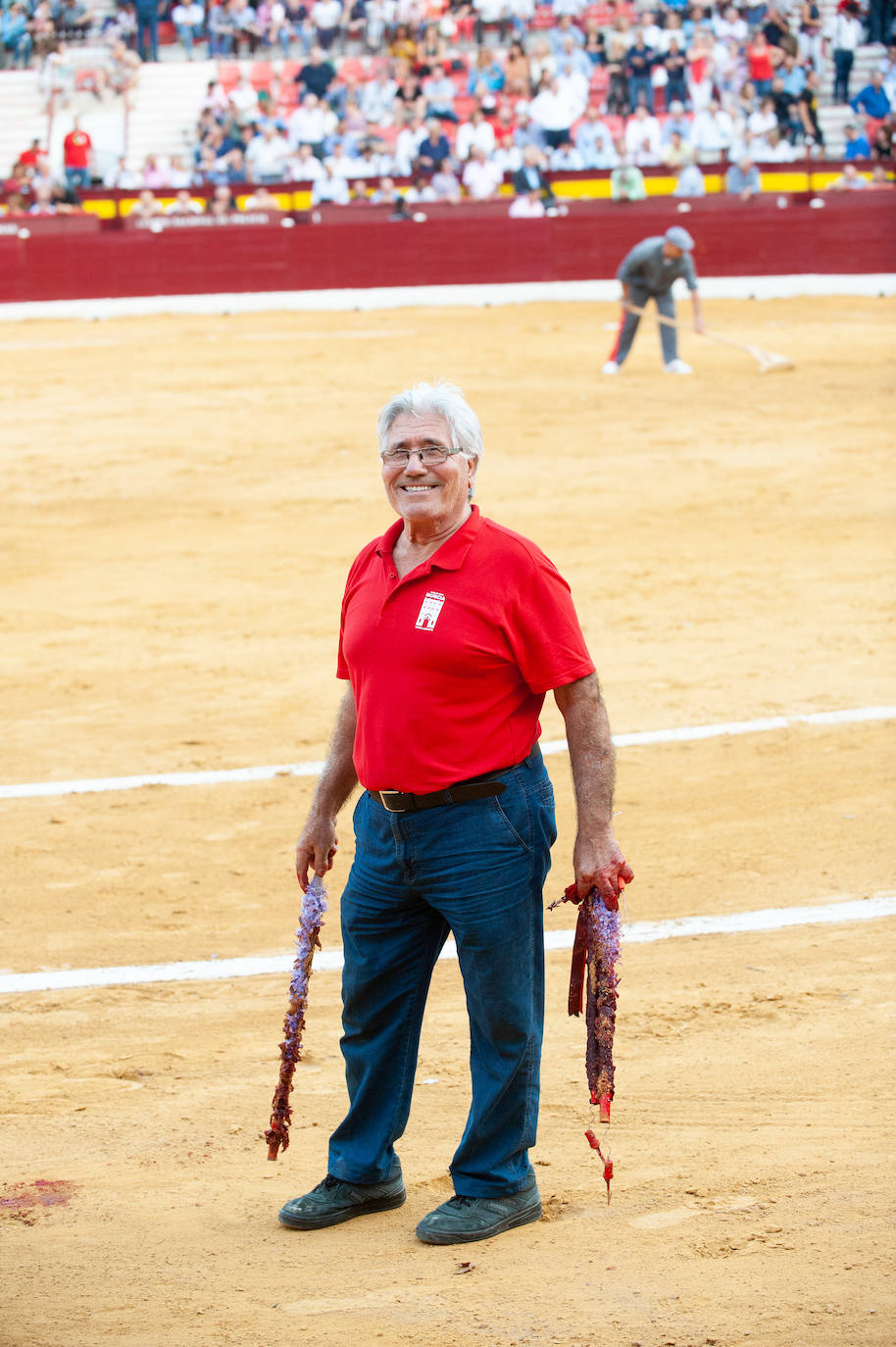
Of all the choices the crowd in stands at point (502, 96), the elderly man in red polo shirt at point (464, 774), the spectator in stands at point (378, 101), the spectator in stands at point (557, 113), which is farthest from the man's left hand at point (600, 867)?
the spectator in stands at point (378, 101)

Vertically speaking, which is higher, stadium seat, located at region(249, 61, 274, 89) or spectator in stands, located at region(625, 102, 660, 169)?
stadium seat, located at region(249, 61, 274, 89)

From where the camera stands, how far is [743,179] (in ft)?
93.0

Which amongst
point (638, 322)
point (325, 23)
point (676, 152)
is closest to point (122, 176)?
point (325, 23)

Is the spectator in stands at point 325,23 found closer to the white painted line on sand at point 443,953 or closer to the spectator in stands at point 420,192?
the spectator in stands at point 420,192

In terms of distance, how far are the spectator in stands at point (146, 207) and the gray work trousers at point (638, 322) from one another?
11.2m

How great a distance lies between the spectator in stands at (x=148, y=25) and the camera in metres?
34.1

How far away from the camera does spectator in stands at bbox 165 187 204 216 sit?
28.4 meters

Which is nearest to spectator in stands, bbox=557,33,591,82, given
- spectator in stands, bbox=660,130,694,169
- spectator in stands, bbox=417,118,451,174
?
spectator in stands, bbox=660,130,694,169

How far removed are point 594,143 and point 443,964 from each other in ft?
84.0

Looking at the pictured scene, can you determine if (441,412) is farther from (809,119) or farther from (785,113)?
(785,113)

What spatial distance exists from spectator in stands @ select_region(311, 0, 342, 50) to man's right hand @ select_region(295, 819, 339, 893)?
105 feet

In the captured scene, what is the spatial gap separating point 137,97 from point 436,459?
106 ft

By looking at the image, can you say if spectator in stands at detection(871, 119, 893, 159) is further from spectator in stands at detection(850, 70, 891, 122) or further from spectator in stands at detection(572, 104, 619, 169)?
spectator in stands at detection(572, 104, 619, 169)

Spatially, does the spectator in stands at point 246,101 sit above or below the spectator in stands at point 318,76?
below
